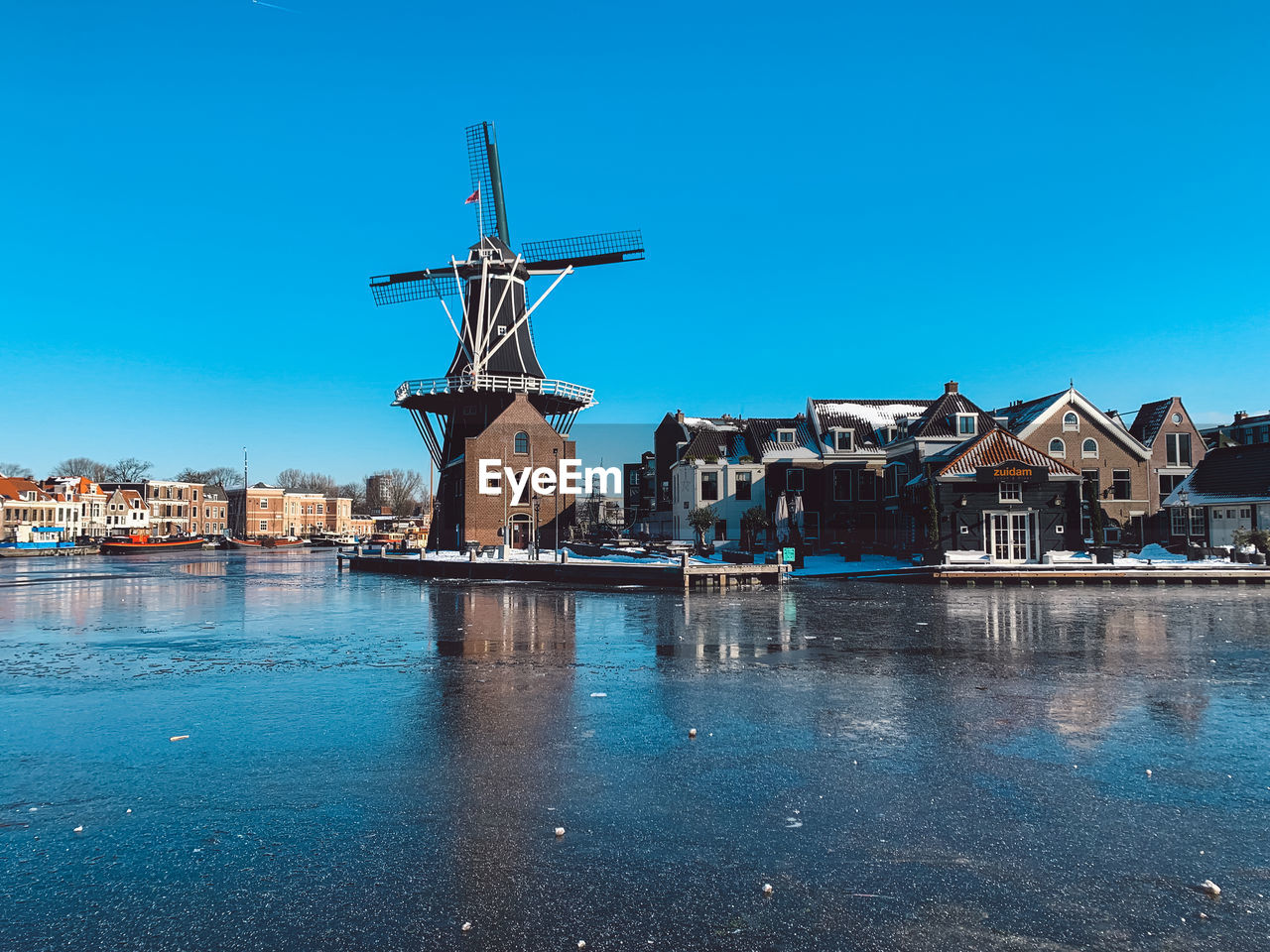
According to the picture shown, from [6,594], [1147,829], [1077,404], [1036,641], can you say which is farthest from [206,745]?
[1077,404]

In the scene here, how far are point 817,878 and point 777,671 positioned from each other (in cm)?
838

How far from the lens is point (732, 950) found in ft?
16.3

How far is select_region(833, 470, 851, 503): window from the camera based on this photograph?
5397 cm

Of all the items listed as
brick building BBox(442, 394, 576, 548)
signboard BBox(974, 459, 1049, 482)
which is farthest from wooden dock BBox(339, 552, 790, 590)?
signboard BBox(974, 459, 1049, 482)

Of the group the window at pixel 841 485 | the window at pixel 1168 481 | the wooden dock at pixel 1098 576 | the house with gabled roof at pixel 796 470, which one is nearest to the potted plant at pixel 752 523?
the house with gabled roof at pixel 796 470

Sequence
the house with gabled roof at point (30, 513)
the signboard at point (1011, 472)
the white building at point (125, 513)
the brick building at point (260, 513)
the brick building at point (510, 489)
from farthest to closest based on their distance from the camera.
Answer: the brick building at point (260, 513) < the white building at point (125, 513) < the house with gabled roof at point (30, 513) < the brick building at point (510, 489) < the signboard at point (1011, 472)

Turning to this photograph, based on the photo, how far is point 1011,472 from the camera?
39750mm

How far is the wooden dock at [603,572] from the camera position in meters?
34.7

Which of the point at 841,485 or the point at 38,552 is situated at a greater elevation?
the point at 841,485

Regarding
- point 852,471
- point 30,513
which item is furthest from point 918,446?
point 30,513

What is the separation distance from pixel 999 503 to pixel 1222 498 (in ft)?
46.5

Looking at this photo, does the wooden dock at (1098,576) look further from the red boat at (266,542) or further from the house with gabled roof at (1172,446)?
the red boat at (266,542)

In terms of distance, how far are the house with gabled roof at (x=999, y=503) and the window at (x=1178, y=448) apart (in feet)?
52.4

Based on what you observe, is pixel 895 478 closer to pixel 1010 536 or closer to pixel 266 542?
pixel 1010 536
